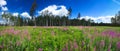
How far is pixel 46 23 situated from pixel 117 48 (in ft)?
365

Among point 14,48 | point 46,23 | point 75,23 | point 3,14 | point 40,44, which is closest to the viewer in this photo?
point 14,48

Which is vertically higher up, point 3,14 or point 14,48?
point 3,14

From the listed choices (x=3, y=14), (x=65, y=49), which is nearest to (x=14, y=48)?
(x=65, y=49)

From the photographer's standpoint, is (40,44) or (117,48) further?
(40,44)

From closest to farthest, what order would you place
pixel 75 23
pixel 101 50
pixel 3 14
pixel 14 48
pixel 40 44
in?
pixel 101 50 → pixel 14 48 → pixel 40 44 → pixel 3 14 → pixel 75 23

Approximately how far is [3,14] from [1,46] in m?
79.7

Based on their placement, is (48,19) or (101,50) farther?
(48,19)

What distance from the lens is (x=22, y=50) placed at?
19.5 ft

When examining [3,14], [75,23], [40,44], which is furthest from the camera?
[75,23]

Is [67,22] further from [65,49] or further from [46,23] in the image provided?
[65,49]

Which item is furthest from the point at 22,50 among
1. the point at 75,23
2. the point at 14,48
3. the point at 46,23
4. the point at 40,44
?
the point at 75,23

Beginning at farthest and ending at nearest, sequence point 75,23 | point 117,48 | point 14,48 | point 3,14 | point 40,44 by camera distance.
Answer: point 75,23
point 3,14
point 40,44
point 14,48
point 117,48

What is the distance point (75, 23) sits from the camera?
425ft

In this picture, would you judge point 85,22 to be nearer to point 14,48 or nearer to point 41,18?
point 41,18
